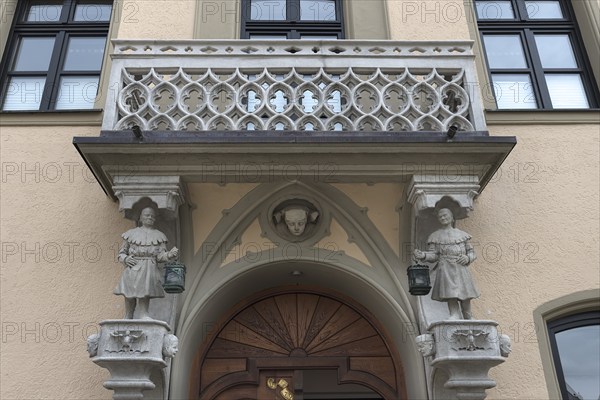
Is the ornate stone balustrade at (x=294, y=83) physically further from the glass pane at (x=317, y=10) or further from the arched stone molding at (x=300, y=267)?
the glass pane at (x=317, y=10)

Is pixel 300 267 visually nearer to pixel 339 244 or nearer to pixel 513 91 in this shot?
pixel 339 244

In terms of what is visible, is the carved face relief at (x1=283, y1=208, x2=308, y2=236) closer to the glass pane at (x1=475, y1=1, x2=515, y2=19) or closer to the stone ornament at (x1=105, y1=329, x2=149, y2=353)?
the stone ornament at (x1=105, y1=329, x2=149, y2=353)

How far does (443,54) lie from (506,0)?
3058 millimetres

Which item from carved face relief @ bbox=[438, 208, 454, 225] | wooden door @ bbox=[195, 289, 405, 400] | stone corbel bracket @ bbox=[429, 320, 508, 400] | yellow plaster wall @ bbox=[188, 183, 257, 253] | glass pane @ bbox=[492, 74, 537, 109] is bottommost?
stone corbel bracket @ bbox=[429, 320, 508, 400]

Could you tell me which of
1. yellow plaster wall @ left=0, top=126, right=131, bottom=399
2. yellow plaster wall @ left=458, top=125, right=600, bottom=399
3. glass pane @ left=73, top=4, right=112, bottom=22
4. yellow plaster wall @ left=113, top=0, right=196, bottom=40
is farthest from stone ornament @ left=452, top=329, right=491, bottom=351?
glass pane @ left=73, top=4, right=112, bottom=22

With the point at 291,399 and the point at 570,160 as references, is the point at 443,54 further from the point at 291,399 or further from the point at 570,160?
the point at 291,399

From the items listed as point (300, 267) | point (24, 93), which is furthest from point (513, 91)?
point (24, 93)

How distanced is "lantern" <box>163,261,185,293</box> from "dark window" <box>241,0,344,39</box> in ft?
12.1

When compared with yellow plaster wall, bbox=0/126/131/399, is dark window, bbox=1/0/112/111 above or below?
above

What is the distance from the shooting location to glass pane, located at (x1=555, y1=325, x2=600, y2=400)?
586cm

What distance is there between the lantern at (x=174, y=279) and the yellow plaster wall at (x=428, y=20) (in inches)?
154

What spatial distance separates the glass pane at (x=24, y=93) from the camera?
24.0 feet

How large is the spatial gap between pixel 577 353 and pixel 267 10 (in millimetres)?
5571

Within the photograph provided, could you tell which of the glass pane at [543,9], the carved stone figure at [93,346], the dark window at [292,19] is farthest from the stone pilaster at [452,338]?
the glass pane at [543,9]
